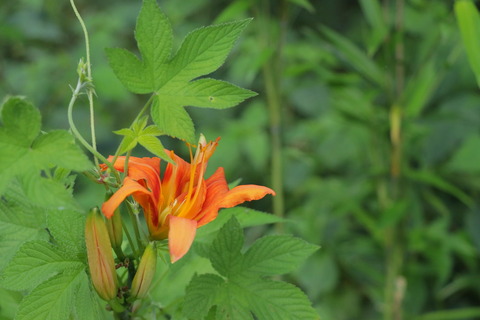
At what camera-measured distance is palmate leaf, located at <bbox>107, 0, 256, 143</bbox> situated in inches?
21.8

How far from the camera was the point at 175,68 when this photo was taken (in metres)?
0.57

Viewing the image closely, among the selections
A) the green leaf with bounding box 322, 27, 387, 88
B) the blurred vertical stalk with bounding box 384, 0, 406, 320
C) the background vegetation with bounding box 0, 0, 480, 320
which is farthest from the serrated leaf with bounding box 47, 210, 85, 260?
the blurred vertical stalk with bounding box 384, 0, 406, 320

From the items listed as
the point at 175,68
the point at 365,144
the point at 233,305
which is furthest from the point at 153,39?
the point at 365,144

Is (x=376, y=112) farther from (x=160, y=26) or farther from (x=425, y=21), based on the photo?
(x=160, y=26)

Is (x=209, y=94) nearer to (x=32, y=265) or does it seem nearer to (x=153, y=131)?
(x=153, y=131)

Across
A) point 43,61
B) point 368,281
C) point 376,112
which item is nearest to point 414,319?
point 368,281

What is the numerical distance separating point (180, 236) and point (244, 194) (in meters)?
0.07

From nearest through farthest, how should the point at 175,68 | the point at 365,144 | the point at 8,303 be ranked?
the point at 175,68 → the point at 8,303 → the point at 365,144

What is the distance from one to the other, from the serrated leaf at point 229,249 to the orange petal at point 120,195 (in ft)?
0.33

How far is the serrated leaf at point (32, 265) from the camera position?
21.7 inches

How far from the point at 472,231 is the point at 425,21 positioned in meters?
0.66

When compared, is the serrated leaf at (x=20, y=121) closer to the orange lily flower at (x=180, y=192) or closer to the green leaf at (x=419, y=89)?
the orange lily flower at (x=180, y=192)

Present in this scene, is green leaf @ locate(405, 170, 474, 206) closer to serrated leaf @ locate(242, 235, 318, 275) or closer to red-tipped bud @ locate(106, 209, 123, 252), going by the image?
serrated leaf @ locate(242, 235, 318, 275)

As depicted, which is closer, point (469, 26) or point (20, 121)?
point (20, 121)
